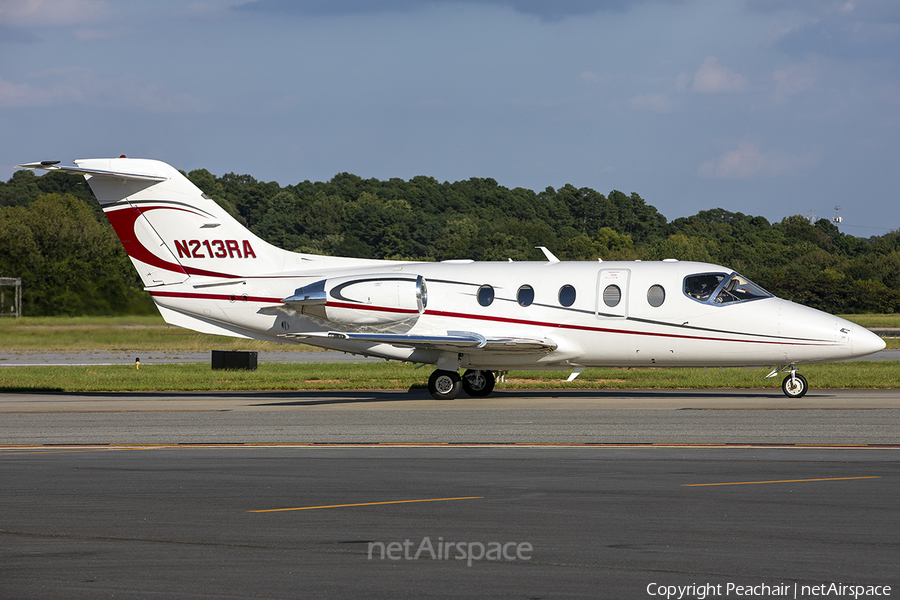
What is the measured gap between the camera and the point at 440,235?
99688 mm

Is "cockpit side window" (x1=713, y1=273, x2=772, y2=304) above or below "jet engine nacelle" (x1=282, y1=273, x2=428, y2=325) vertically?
above

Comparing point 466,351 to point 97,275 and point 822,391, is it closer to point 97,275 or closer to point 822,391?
point 822,391

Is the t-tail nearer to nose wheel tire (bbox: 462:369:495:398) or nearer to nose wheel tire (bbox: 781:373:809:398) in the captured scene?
nose wheel tire (bbox: 462:369:495:398)

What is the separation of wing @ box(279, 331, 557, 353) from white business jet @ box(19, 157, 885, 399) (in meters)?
0.03

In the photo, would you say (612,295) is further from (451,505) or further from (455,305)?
(451,505)

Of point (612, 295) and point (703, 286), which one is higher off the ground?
point (703, 286)

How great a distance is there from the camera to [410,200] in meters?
124

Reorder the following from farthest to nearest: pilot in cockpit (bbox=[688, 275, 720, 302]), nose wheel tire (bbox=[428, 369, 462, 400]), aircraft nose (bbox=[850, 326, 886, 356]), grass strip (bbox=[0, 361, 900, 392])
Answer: grass strip (bbox=[0, 361, 900, 392])
nose wheel tire (bbox=[428, 369, 462, 400])
pilot in cockpit (bbox=[688, 275, 720, 302])
aircraft nose (bbox=[850, 326, 886, 356])

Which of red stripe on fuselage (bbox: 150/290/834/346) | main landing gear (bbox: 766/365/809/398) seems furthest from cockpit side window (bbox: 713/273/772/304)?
main landing gear (bbox: 766/365/809/398)

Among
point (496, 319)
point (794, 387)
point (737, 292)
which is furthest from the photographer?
point (496, 319)

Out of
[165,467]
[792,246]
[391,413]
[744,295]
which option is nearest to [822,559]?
[165,467]

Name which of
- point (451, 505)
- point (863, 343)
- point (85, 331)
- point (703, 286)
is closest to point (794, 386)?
point (863, 343)

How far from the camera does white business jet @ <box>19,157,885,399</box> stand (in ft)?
67.5

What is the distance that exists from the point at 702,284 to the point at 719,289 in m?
0.40
